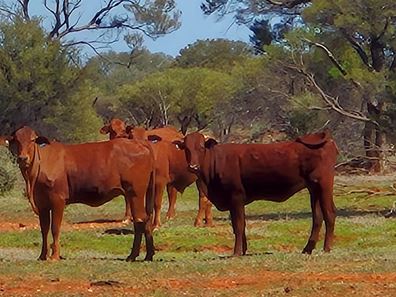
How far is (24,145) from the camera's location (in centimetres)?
1451

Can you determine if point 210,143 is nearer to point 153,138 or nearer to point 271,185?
point 271,185

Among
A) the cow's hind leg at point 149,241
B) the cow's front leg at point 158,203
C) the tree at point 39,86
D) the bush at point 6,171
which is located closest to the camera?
the cow's hind leg at point 149,241

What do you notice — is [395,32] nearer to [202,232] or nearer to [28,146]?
[202,232]

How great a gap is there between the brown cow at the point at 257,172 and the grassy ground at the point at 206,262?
0.80 meters

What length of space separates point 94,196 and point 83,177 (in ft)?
1.08

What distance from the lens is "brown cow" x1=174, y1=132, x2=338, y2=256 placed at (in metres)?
14.7

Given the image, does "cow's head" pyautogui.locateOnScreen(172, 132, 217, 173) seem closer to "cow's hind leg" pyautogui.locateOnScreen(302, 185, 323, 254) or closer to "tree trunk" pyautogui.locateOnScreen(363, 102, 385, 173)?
"cow's hind leg" pyautogui.locateOnScreen(302, 185, 323, 254)

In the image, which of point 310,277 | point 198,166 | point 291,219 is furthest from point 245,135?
point 310,277

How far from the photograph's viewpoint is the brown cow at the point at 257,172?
1473 centimetres

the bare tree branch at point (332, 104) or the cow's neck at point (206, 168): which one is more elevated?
the bare tree branch at point (332, 104)

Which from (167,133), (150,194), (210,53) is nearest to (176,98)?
(210,53)

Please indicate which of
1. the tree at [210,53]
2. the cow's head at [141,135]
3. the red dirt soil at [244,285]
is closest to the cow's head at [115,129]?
the cow's head at [141,135]

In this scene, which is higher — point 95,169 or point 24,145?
point 24,145

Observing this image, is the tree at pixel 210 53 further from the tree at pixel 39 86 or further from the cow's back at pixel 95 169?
the cow's back at pixel 95 169
